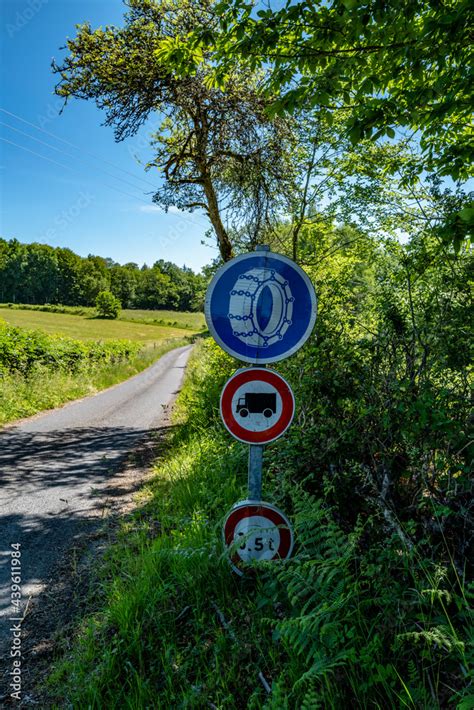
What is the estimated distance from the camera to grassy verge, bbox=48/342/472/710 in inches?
67.2

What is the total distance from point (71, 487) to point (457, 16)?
660cm

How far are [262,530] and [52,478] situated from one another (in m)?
4.88

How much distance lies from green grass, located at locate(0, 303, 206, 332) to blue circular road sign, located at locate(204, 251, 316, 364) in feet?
217

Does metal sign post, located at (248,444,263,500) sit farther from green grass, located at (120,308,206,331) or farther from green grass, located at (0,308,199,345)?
green grass, located at (120,308,206,331)

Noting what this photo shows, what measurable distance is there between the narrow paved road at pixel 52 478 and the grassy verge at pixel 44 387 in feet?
1.59

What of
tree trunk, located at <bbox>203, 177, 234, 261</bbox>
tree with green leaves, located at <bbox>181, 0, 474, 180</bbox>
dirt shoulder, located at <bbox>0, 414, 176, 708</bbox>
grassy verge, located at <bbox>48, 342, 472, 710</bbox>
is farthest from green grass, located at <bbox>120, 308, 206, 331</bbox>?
grassy verge, located at <bbox>48, 342, 472, 710</bbox>

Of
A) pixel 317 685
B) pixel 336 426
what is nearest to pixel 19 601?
pixel 317 685

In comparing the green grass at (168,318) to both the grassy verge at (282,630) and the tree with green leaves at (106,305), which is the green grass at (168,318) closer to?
the tree with green leaves at (106,305)

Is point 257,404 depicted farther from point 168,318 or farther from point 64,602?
point 168,318

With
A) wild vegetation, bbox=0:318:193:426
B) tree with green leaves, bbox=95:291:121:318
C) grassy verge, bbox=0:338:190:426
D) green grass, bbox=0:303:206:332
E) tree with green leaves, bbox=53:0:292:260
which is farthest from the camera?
tree with green leaves, bbox=95:291:121:318

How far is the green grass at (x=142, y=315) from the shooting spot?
256ft

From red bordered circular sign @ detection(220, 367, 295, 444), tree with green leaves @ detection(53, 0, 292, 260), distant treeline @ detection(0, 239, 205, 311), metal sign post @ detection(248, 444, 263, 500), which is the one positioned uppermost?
distant treeline @ detection(0, 239, 205, 311)

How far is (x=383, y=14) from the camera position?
3.03m

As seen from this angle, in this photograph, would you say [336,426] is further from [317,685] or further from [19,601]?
[19,601]
